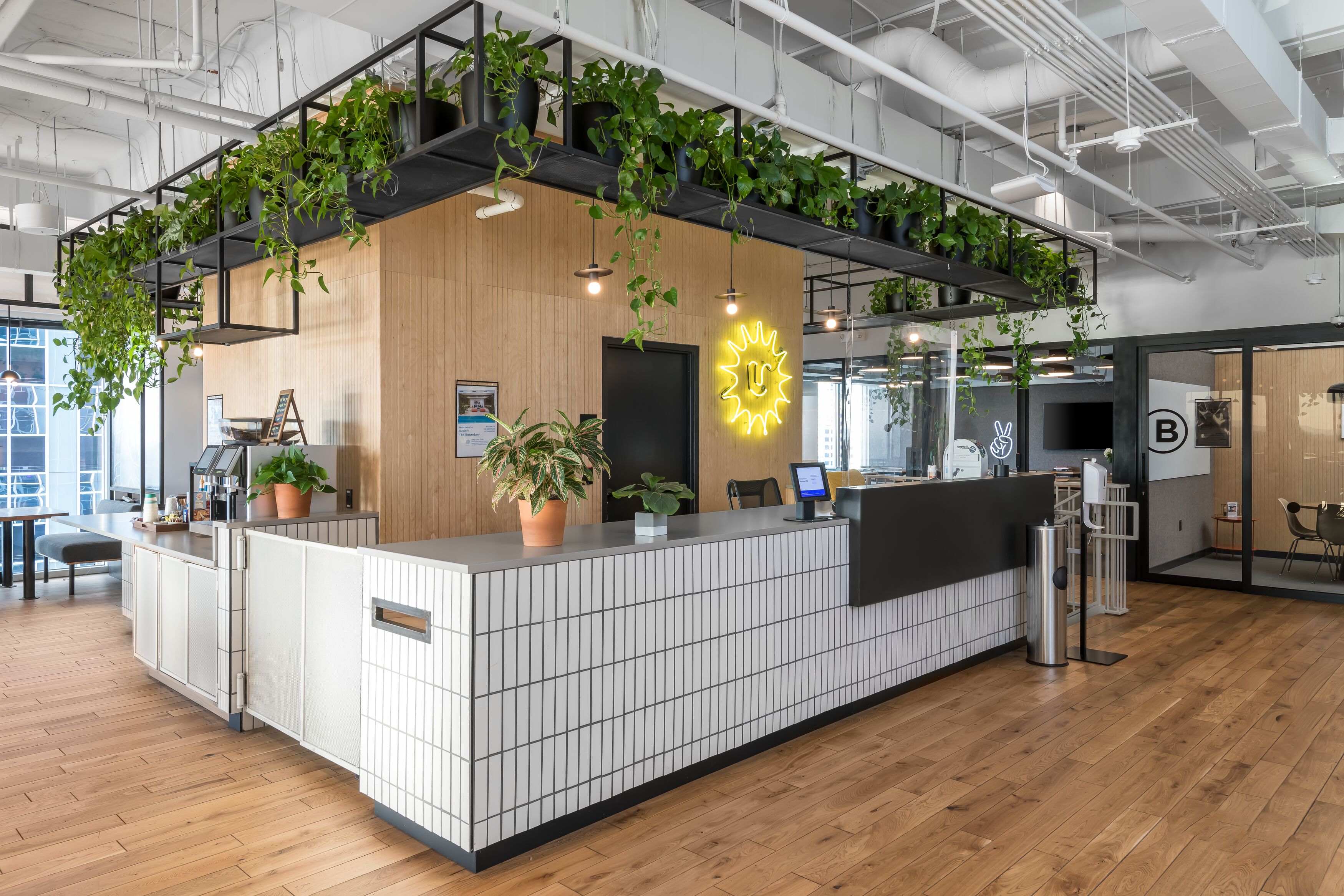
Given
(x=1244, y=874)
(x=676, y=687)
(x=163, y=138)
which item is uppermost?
(x=163, y=138)

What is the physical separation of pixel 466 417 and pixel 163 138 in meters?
3.80

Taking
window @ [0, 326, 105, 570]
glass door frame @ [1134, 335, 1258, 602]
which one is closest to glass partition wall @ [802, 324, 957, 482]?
glass door frame @ [1134, 335, 1258, 602]

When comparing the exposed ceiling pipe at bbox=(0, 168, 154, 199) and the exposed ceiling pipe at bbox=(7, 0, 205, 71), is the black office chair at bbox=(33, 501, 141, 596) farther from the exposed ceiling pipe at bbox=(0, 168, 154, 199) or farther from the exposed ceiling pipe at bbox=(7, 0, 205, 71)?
the exposed ceiling pipe at bbox=(7, 0, 205, 71)

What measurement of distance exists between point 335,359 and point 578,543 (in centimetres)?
265

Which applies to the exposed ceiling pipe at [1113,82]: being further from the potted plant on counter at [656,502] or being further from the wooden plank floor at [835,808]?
the wooden plank floor at [835,808]

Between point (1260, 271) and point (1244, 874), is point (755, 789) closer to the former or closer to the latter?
point (1244, 874)

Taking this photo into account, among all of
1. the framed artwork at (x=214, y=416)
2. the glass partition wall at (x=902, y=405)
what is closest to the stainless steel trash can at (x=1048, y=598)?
the glass partition wall at (x=902, y=405)

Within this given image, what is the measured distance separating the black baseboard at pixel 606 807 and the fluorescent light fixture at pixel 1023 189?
2778mm

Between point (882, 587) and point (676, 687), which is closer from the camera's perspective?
point (676, 687)

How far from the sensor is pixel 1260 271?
7910 mm

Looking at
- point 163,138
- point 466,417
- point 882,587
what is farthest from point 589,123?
point 163,138

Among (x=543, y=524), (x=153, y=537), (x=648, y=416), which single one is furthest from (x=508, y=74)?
(x=153, y=537)

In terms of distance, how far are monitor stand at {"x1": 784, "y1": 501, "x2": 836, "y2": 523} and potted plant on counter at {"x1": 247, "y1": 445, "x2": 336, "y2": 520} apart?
2568 millimetres

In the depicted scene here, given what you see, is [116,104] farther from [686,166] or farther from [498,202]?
[686,166]
